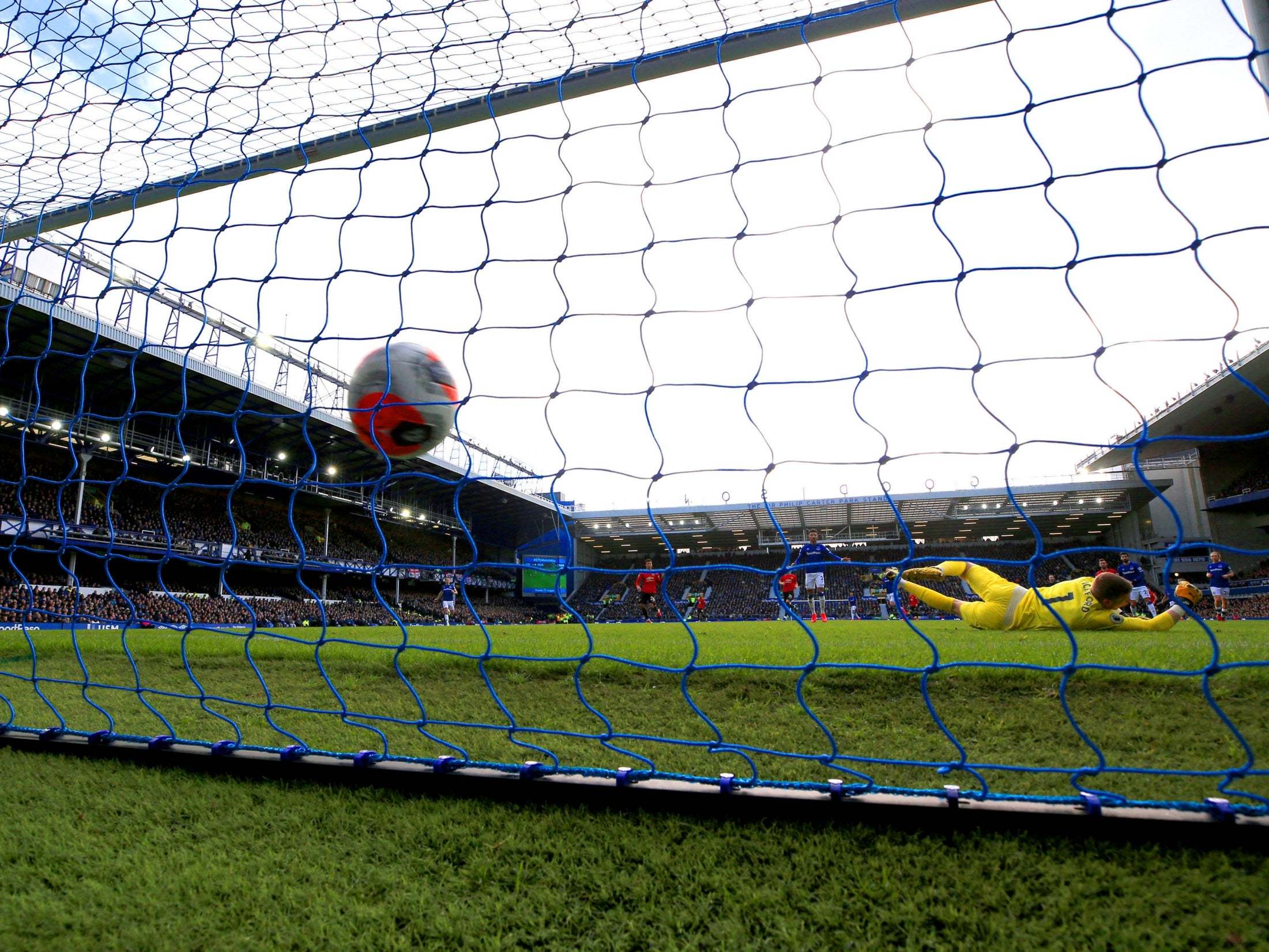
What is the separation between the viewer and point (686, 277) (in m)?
2.33

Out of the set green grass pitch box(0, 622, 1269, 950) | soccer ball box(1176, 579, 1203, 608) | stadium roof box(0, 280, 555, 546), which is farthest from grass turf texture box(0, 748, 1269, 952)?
stadium roof box(0, 280, 555, 546)

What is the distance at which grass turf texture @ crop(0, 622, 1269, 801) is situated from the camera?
6.00 feet

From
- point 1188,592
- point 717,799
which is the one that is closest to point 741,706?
point 717,799

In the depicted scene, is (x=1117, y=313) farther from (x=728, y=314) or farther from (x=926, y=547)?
(x=926, y=547)

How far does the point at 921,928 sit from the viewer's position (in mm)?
1127

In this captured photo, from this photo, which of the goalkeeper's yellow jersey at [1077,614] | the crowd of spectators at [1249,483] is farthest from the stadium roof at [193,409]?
the crowd of spectators at [1249,483]

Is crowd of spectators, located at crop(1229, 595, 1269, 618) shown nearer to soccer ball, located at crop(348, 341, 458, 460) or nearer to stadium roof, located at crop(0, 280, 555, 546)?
stadium roof, located at crop(0, 280, 555, 546)

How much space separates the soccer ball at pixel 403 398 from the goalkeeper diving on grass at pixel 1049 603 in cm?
339

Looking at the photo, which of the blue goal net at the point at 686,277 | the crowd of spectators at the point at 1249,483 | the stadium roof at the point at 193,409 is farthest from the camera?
the crowd of spectators at the point at 1249,483

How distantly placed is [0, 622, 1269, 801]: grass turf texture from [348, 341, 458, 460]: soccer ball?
0.88 m

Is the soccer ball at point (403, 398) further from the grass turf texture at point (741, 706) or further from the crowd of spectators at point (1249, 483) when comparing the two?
the crowd of spectators at point (1249, 483)

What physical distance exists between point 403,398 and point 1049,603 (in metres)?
4.65

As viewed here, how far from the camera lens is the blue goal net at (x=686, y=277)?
→ 1.78 m

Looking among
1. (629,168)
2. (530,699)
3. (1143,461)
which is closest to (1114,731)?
(530,699)
